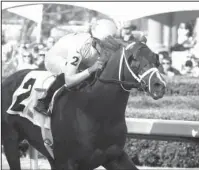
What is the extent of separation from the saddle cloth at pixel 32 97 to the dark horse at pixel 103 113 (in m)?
0.15

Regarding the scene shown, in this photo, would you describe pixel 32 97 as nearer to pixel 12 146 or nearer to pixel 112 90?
pixel 12 146

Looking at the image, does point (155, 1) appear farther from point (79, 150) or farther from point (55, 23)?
point (55, 23)

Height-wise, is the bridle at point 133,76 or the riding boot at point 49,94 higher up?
the bridle at point 133,76

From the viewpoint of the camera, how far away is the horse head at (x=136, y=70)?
18.2 ft

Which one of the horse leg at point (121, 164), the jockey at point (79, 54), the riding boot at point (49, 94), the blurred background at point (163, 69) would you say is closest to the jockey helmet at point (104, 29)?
the jockey at point (79, 54)

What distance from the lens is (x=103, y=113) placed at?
5.92 m

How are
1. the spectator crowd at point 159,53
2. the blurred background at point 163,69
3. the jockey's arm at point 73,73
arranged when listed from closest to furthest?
the jockey's arm at point 73,73 < the blurred background at point 163,69 < the spectator crowd at point 159,53

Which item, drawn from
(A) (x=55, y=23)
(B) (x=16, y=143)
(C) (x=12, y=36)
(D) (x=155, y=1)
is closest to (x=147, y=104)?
(D) (x=155, y=1)

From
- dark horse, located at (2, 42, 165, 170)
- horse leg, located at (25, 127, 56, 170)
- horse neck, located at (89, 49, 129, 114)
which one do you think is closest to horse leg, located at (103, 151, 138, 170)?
dark horse, located at (2, 42, 165, 170)

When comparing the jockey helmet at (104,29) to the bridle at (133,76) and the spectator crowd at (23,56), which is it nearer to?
the bridle at (133,76)

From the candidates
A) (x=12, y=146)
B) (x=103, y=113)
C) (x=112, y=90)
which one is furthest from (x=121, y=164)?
(x=12, y=146)

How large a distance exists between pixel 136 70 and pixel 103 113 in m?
0.48

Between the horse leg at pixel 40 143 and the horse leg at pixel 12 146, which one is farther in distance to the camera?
the horse leg at pixel 12 146

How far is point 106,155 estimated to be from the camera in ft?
19.5
